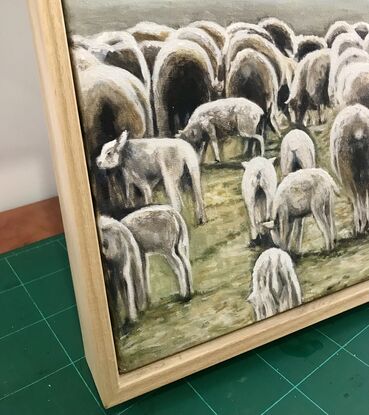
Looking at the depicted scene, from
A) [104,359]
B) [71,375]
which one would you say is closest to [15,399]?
[71,375]

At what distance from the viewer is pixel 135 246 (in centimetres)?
57

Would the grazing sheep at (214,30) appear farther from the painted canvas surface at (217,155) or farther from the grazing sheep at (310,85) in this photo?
the grazing sheep at (310,85)

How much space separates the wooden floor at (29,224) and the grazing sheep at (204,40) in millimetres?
664

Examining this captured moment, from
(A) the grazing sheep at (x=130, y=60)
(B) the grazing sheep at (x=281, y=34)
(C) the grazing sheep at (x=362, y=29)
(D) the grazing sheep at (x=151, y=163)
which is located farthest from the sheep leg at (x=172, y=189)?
(C) the grazing sheep at (x=362, y=29)

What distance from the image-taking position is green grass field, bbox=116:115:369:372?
0.61 m

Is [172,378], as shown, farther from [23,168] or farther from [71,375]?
[23,168]

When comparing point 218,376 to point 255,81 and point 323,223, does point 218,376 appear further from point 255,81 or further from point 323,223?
point 255,81

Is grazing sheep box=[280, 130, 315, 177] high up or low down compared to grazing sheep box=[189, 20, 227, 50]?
down

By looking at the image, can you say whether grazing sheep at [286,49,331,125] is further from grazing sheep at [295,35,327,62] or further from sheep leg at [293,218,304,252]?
sheep leg at [293,218,304,252]

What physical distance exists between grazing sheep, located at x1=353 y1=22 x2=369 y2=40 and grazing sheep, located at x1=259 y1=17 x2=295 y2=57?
11 cm

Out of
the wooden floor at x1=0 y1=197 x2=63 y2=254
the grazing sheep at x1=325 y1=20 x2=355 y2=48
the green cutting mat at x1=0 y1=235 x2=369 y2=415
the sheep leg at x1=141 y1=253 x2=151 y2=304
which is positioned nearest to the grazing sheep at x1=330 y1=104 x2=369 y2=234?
the grazing sheep at x1=325 y1=20 x2=355 y2=48

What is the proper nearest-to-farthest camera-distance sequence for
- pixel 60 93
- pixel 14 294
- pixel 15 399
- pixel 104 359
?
pixel 60 93, pixel 104 359, pixel 15 399, pixel 14 294

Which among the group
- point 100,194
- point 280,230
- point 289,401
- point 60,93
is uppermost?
point 60,93

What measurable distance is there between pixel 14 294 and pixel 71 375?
256 millimetres
